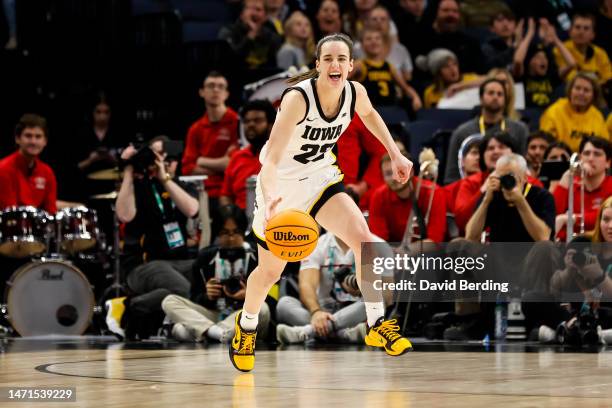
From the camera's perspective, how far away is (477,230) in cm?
859

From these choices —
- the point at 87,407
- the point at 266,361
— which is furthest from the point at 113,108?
the point at 87,407

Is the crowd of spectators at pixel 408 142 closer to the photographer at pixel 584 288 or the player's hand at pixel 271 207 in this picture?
the photographer at pixel 584 288

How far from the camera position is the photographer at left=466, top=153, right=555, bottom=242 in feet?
27.8

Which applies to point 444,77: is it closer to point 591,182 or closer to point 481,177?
point 481,177

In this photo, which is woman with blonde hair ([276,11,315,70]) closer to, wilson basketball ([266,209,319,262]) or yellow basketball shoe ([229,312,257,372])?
yellow basketball shoe ([229,312,257,372])

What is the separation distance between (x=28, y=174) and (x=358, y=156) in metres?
3.06

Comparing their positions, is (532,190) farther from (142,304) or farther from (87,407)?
(87,407)

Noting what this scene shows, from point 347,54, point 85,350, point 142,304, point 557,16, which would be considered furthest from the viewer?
point 557,16

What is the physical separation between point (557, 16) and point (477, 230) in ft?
19.9

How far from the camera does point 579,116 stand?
10.7m

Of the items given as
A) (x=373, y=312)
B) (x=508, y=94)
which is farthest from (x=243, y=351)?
(x=508, y=94)

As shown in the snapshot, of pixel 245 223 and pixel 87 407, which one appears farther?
pixel 245 223

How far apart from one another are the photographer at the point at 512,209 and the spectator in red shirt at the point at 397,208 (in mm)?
554

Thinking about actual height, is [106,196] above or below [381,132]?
below
